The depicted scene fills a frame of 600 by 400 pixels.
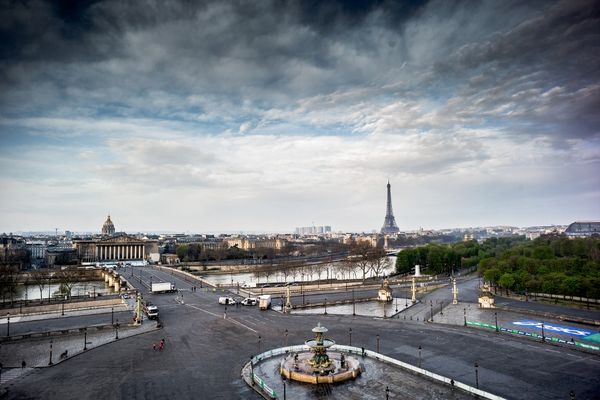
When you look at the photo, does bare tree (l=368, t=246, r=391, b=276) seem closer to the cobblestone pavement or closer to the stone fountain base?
the cobblestone pavement

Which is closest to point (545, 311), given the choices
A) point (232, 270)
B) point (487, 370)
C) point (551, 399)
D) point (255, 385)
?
point (487, 370)

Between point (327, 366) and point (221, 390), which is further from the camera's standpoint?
point (327, 366)

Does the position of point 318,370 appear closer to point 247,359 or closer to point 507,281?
point 247,359

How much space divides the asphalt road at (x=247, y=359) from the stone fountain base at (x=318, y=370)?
3.17 m

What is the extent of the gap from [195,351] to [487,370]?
2079 centimetres

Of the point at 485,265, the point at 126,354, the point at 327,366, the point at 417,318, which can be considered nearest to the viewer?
the point at 327,366

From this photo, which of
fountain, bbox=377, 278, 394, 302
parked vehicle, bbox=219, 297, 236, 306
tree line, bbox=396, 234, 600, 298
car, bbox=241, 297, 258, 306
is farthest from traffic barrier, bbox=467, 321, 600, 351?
parked vehicle, bbox=219, 297, 236, 306

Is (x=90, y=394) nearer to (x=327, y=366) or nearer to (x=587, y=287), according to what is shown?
(x=327, y=366)

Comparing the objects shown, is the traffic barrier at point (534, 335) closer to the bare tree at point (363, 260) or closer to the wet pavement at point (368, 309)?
the wet pavement at point (368, 309)

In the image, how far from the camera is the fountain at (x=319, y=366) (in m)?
25.0

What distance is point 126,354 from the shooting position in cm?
3094

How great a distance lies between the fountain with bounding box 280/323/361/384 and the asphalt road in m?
3.31

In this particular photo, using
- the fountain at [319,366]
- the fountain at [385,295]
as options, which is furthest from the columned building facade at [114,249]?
the fountain at [319,366]

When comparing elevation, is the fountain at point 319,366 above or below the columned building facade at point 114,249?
below
